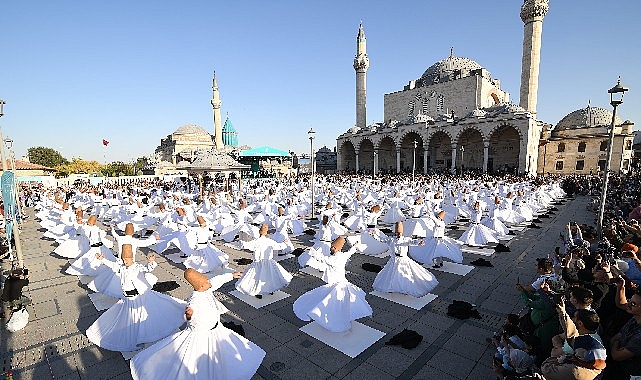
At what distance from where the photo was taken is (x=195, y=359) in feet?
12.3

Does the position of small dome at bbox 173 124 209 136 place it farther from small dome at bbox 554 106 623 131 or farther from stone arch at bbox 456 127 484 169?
small dome at bbox 554 106 623 131

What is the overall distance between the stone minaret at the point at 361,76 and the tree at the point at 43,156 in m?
73.2

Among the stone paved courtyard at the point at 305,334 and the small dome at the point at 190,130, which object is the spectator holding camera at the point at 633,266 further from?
the small dome at the point at 190,130

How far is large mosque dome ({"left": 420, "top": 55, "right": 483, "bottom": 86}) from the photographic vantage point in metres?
60.8

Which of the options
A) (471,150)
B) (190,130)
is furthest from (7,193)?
(190,130)

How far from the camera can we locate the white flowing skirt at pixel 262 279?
6.88 metres

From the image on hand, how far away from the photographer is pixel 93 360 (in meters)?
5.13

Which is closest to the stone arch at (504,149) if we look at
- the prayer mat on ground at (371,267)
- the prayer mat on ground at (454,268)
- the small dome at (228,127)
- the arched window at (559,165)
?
the arched window at (559,165)

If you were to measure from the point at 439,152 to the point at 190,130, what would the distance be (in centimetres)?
5953

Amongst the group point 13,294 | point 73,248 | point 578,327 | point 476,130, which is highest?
point 476,130

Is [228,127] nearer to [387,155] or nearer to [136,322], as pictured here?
[387,155]

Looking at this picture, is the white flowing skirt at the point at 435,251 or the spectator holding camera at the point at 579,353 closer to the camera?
the spectator holding camera at the point at 579,353

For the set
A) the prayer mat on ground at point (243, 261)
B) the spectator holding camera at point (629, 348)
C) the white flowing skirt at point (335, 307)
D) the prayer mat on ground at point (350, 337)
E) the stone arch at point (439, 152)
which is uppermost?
the stone arch at point (439, 152)

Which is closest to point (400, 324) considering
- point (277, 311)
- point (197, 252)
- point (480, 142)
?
point (277, 311)
